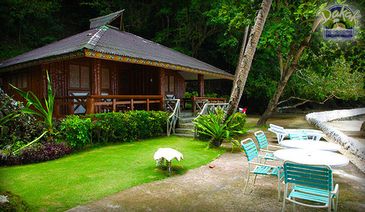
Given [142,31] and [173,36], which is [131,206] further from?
[142,31]

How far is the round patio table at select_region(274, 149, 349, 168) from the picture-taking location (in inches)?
162

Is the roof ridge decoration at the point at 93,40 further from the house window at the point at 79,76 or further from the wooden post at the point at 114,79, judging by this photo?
the wooden post at the point at 114,79

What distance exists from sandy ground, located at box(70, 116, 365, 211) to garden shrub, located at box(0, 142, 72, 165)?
3.67m

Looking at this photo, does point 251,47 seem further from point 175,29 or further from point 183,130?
point 175,29

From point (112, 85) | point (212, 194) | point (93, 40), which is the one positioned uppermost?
point (93, 40)

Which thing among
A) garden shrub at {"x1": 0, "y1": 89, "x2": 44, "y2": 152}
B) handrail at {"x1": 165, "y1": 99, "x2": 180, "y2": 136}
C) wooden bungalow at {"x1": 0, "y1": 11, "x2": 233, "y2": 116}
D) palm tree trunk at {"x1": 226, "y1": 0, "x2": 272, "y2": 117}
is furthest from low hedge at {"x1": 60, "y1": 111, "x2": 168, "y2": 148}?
palm tree trunk at {"x1": 226, "y1": 0, "x2": 272, "y2": 117}

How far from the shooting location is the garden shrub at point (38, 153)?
6.94m

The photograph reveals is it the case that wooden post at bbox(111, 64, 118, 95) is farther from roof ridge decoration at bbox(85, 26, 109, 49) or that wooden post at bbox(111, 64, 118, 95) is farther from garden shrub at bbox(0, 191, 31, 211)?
garden shrub at bbox(0, 191, 31, 211)

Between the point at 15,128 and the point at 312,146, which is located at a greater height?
the point at 15,128

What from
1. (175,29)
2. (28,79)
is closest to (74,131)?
(28,79)

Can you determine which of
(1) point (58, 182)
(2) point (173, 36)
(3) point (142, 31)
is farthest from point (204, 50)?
(1) point (58, 182)

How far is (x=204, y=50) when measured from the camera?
27641 millimetres

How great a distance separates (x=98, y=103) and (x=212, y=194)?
257 inches

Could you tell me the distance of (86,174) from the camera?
19.9 ft
